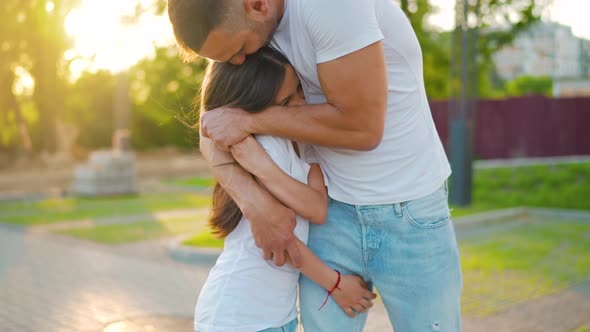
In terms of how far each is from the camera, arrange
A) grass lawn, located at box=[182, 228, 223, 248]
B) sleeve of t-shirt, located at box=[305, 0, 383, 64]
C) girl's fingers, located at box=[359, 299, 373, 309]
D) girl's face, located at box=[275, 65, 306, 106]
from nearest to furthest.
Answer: sleeve of t-shirt, located at box=[305, 0, 383, 64], girl's face, located at box=[275, 65, 306, 106], girl's fingers, located at box=[359, 299, 373, 309], grass lawn, located at box=[182, 228, 223, 248]

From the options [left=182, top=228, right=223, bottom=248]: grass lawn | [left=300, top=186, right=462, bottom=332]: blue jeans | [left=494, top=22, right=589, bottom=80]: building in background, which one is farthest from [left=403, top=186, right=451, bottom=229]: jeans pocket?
[left=494, top=22, right=589, bottom=80]: building in background

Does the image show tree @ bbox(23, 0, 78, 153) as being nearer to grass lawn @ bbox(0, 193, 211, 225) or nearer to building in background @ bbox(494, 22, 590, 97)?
grass lawn @ bbox(0, 193, 211, 225)

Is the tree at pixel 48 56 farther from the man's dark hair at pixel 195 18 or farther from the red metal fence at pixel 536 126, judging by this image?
the man's dark hair at pixel 195 18

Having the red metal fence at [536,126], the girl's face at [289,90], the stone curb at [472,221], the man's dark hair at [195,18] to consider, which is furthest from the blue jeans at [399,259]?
the red metal fence at [536,126]

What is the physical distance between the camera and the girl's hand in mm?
2121

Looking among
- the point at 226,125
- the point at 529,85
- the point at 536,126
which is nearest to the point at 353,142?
the point at 226,125

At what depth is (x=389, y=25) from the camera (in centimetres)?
195

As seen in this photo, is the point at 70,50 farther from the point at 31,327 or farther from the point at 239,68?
the point at 239,68

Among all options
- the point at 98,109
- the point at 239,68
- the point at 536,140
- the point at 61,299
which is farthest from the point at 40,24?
the point at 239,68

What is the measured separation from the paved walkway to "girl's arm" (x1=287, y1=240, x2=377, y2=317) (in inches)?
115

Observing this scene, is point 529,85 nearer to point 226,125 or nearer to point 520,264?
point 520,264

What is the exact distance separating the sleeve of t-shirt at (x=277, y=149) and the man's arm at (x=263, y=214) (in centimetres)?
9

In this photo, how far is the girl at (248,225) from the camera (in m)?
1.96

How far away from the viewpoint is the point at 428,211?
2064mm
